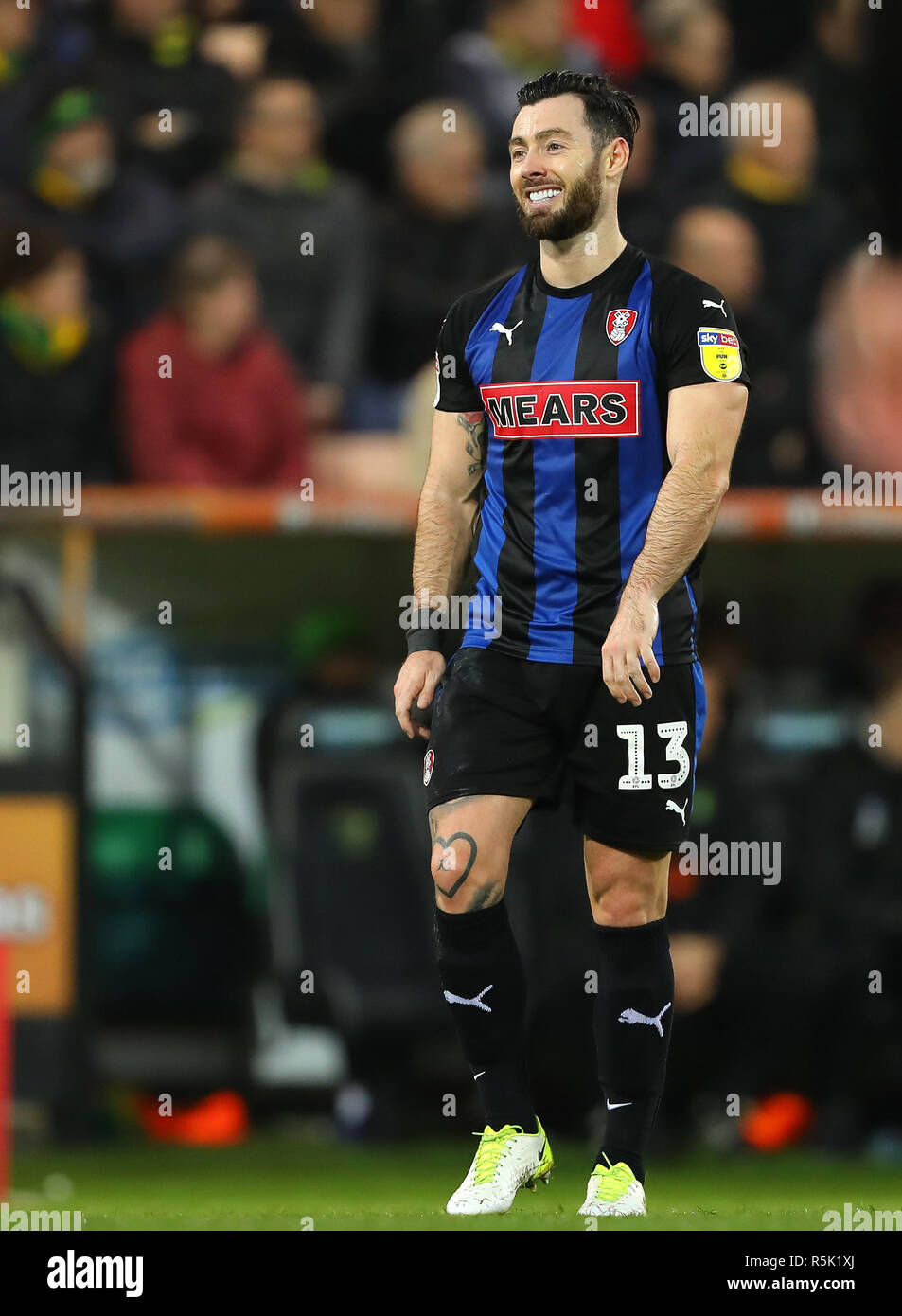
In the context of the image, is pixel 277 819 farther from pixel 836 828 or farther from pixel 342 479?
pixel 836 828

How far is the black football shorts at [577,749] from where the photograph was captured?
4074 mm

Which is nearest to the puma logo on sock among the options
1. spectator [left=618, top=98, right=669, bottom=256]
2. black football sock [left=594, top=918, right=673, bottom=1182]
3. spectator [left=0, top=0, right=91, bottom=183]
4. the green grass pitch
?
black football sock [left=594, top=918, right=673, bottom=1182]

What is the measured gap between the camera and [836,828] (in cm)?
702

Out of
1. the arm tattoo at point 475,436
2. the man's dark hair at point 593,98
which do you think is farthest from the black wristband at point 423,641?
the man's dark hair at point 593,98

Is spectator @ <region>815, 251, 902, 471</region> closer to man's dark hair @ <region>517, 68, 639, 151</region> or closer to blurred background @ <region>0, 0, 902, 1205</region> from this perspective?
blurred background @ <region>0, 0, 902, 1205</region>

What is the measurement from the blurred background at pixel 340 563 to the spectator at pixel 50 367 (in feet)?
0.04

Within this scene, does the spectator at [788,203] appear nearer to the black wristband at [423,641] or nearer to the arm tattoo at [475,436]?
the arm tattoo at [475,436]

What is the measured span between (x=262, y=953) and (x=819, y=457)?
2545 mm

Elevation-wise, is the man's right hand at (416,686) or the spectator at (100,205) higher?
the spectator at (100,205)

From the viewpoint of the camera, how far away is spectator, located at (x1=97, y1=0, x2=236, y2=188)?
7941 mm

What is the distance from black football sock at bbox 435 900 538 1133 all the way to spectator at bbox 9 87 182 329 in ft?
13.4

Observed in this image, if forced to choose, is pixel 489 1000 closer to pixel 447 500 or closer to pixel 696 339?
pixel 447 500
